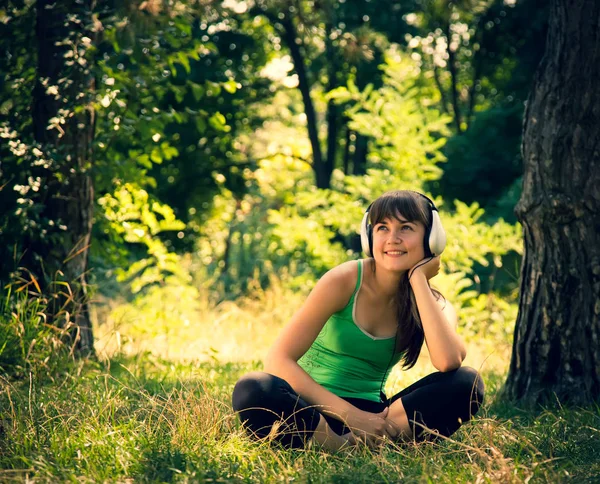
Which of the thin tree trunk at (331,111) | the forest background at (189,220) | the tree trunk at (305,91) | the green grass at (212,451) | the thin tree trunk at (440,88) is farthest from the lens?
the thin tree trunk at (440,88)

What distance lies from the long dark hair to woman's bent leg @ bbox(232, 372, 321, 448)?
0.58 m

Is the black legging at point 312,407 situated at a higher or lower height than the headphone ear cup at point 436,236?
lower

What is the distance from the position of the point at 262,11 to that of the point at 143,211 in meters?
6.99

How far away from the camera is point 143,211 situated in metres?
5.92

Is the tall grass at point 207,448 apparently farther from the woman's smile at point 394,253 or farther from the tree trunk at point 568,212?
the woman's smile at point 394,253

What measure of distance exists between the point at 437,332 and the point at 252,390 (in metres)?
0.84

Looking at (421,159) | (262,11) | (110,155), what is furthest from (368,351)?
(262,11)

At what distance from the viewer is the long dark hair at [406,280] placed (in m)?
3.19

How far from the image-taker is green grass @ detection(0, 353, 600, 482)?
2.54m

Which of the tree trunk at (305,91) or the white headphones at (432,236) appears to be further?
the tree trunk at (305,91)

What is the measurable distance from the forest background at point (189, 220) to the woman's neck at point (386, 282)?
727mm

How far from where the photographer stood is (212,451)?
2.83 metres

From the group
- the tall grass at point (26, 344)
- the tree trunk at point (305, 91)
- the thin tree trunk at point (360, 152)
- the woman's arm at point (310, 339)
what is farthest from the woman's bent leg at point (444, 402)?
the thin tree trunk at point (360, 152)

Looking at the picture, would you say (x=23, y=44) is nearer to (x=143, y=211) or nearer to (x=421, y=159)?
(x=143, y=211)
